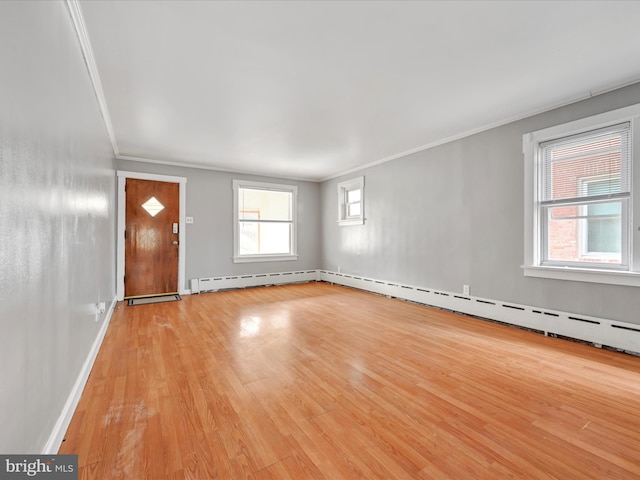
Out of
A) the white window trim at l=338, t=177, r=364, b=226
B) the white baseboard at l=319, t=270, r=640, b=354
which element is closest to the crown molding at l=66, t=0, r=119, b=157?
the white window trim at l=338, t=177, r=364, b=226

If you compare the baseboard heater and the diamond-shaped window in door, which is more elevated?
the diamond-shaped window in door

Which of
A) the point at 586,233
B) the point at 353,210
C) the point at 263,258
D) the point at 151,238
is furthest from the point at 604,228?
the point at 151,238

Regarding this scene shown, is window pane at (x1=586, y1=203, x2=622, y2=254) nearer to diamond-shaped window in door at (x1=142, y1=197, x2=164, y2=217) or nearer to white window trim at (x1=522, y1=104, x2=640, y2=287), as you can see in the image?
white window trim at (x1=522, y1=104, x2=640, y2=287)

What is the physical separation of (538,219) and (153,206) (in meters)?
5.71

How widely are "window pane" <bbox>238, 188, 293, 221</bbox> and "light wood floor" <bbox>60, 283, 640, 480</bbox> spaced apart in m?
3.25

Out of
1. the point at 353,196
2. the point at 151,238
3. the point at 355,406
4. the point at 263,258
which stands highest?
the point at 353,196

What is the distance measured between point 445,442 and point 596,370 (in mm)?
1777

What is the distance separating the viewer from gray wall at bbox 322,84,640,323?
3.01 metres

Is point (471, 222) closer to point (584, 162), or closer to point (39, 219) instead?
point (584, 162)

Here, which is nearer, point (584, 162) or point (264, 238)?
point (584, 162)

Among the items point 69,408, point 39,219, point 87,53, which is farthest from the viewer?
point 87,53

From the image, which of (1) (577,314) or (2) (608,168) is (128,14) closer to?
(2) (608,168)

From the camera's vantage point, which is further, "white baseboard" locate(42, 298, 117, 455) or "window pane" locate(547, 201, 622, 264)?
"window pane" locate(547, 201, 622, 264)

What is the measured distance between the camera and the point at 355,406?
1897 millimetres
